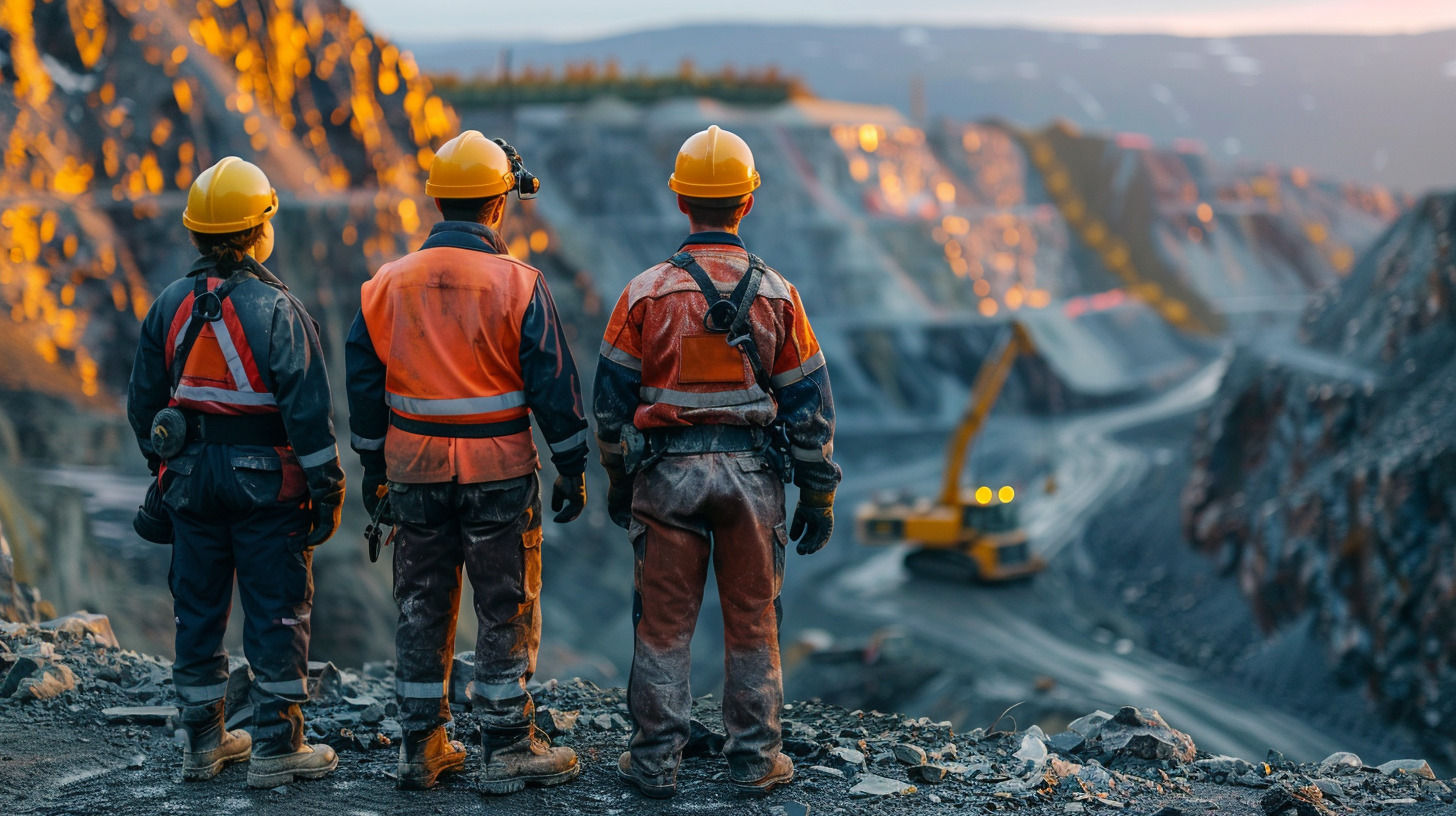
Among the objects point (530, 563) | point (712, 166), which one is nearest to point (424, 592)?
point (530, 563)

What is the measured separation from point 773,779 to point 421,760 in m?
1.44

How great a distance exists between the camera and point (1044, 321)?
4531cm

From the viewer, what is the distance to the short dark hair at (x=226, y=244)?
4715 mm

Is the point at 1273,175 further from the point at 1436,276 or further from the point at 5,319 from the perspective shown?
the point at 5,319

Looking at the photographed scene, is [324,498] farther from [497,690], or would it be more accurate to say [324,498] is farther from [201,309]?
[497,690]

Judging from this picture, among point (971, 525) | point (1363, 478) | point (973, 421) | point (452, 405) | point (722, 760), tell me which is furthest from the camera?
point (973, 421)

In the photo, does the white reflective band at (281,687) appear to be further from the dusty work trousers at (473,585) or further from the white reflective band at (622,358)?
the white reflective band at (622,358)

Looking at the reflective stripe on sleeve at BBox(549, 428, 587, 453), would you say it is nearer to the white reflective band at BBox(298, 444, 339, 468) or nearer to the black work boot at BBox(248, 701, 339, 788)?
the white reflective band at BBox(298, 444, 339, 468)

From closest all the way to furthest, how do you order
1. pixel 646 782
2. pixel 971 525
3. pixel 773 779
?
pixel 646 782, pixel 773 779, pixel 971 525

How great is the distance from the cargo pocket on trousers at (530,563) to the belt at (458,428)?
0.42 meters

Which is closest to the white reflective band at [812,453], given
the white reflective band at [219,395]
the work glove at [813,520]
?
the work glove at [813,520]

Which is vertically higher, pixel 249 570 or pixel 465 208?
pixel 465 208

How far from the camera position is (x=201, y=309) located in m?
4.61

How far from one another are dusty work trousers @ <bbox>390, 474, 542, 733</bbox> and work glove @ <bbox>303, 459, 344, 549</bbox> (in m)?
0.26
